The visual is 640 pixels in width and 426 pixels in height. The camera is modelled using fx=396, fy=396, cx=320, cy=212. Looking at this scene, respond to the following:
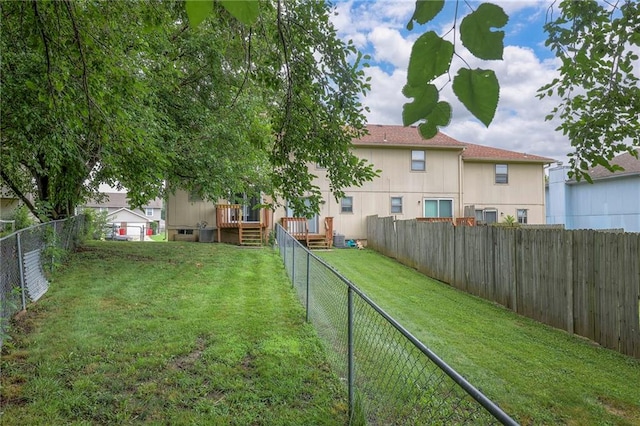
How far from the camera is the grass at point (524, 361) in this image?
11.6ft

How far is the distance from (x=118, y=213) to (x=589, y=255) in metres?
47.5

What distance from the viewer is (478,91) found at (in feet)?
2.66

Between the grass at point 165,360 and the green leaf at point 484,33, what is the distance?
290 centimetres

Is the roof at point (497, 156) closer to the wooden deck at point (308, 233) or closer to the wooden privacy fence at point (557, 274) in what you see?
the wooden deck at point (308, 233)

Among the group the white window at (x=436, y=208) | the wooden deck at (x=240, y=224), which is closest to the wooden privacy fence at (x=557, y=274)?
the wooden deck at (x=240, y=224)

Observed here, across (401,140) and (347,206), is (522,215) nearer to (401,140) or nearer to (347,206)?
(401,140)

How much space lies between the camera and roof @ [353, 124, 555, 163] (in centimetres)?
1800

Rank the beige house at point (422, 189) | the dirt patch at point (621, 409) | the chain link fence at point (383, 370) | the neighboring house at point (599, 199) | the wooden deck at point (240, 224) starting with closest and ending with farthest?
1. the chain link fence at point (383, 370)
2. the dirt patch at point (621, 409)
3. the wooden deck at point (240, 224)
4. the beige house at point (422, 189)
5. the neighboring house at point (599, 199)

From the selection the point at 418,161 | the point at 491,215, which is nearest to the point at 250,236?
the point at 418,161

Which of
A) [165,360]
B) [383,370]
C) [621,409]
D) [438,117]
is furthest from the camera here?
[165,360]

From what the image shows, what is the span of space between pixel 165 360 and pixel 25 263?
137 inches

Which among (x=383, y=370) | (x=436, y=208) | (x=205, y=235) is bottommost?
(x=383, y=370)

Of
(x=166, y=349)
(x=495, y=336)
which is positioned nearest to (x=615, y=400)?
(x=495, y=336)

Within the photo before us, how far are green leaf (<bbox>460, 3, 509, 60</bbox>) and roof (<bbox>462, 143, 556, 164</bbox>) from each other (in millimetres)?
19536
